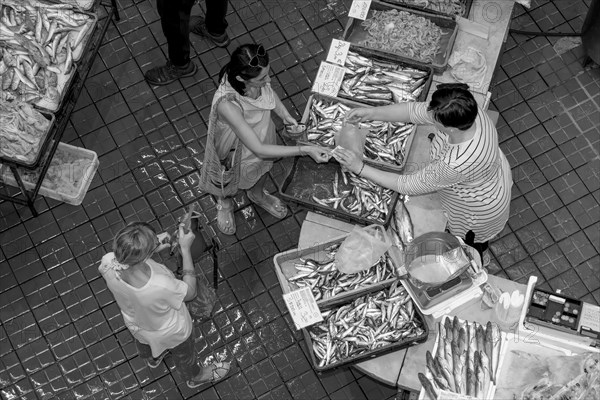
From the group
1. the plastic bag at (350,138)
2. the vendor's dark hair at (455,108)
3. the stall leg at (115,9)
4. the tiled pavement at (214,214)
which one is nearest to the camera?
the vendor's dark hair at (455,108)

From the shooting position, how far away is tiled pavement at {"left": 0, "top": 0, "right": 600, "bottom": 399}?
772 centimetres

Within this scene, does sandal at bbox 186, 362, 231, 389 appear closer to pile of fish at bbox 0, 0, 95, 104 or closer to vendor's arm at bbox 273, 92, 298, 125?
vendor's arm at bbox 273, 92, 298, 125

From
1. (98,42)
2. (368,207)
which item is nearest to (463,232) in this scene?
(368,207)

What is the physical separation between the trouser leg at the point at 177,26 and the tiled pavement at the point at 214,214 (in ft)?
1.11

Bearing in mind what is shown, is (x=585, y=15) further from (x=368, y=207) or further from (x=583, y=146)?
(x=368, y=207)

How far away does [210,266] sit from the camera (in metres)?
8.08

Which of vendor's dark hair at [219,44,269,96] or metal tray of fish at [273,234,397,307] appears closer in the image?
vendor's dark hair at [219,44,269,96]

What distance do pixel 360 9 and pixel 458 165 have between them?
2.27 metres

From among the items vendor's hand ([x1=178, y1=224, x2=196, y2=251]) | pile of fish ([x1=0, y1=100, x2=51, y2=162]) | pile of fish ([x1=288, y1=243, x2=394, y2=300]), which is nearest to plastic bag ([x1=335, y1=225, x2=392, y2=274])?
pile of fish ([x1=288, y1=243, x2=394, y2=300])

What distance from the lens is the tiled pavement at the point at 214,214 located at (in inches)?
304

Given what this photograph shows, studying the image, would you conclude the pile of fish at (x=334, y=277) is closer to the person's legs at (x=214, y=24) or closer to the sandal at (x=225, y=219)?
the sandal at (x=225, y=219)

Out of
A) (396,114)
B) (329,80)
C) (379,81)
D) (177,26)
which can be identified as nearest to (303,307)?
(396,114)

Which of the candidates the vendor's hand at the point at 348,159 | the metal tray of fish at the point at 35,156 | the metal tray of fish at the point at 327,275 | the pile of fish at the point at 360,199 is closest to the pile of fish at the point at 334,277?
the metal tray of fish at the point at 327,275

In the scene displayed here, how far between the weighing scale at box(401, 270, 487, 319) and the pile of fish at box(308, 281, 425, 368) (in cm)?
11
